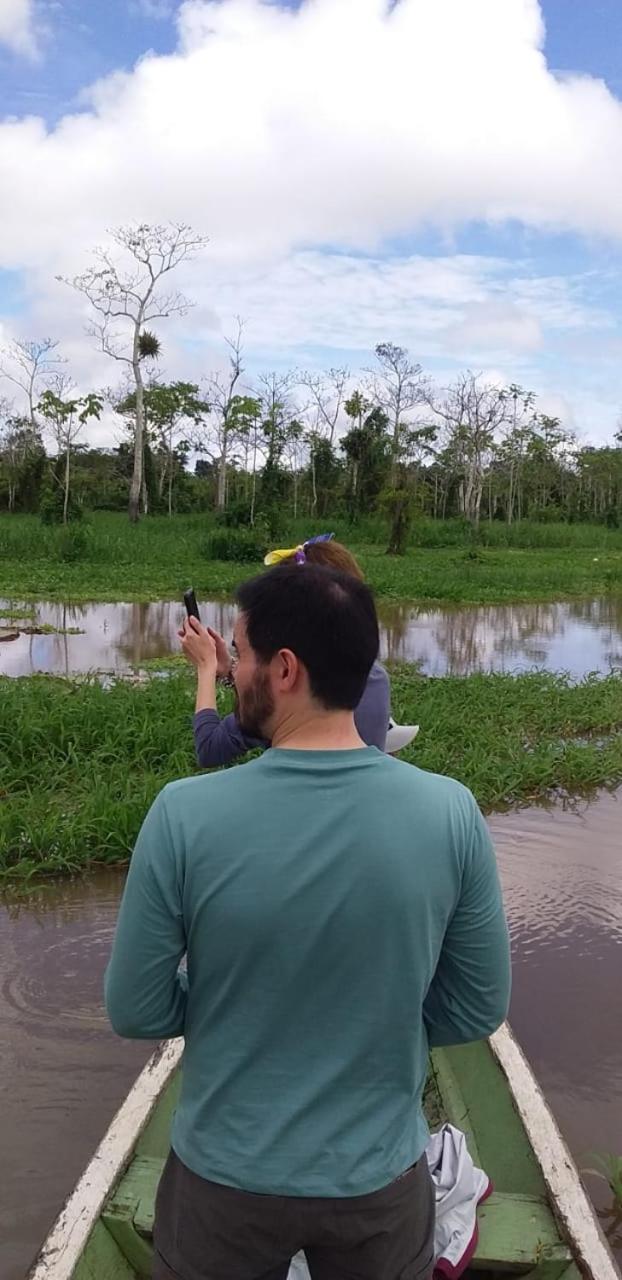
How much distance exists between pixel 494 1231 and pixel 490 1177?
0.21 m

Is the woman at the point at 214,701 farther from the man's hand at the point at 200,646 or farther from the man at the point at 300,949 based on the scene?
the man at the point at 300,949

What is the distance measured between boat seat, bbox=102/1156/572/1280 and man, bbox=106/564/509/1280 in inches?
31.6

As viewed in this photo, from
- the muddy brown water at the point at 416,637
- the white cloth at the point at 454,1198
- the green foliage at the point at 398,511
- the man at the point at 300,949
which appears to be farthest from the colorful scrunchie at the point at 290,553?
the green foliage at the point at 398,511

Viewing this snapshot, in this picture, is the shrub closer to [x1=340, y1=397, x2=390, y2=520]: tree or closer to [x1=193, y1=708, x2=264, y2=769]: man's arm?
[x1=340, y1=397, x2=390, y2=520]: tree

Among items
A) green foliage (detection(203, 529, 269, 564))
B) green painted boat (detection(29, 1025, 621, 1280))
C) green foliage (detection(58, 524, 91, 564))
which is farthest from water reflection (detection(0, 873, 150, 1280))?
green foliage (detection(203, 529, 269, 564))

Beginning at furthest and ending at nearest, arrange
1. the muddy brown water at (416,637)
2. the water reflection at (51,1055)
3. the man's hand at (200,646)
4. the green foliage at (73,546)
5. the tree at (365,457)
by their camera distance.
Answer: the tree at (365,457)
the green foliage at (73,546)
the muddy brown water at (416,637)
the water reflection at (51,1055)
the man's hand at (200,646)

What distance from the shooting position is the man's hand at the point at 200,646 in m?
2.27

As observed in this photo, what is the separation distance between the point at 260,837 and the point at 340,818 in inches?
3.9

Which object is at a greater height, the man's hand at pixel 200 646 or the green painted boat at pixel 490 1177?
the man's hand at pixel 200 646

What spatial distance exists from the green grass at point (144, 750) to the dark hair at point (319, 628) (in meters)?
3.83

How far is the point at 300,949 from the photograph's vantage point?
119 cm

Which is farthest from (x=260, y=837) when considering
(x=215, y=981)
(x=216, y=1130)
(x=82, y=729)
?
(x=82, y=729)

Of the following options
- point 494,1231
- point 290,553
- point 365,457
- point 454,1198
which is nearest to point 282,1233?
point 454,1198

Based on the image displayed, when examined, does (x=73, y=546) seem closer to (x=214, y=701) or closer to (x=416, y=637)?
(x=416, y=637)
